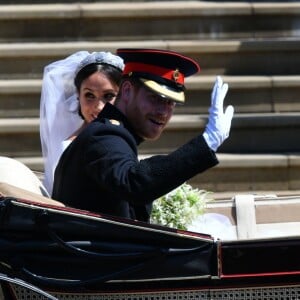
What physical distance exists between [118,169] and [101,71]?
1341 mm

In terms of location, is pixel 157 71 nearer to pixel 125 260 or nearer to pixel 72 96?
pixel 125 260

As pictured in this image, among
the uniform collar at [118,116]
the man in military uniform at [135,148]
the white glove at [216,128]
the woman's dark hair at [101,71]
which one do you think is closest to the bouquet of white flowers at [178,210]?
the man in military uniform at [135,148]

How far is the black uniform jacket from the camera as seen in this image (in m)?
2.91

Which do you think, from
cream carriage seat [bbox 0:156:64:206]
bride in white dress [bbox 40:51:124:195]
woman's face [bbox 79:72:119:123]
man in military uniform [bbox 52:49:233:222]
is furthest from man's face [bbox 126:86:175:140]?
woman's face [bbox 79:72:119:123]

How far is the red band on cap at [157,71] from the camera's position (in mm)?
3184

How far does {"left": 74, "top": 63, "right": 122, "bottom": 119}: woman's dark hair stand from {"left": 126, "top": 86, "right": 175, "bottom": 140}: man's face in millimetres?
964

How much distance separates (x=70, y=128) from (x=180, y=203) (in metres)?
1.01

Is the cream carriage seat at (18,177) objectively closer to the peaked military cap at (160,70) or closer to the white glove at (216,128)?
the peaked military cap at (160,70)

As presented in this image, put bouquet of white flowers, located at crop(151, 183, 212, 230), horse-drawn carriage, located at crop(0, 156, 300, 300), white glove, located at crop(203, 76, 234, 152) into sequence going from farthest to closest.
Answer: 1. bouquet of white flowers, located at crop(151, 183, 212, 230)
2. white glove, located at crop(203, 76, 234, 152)
3. horse-drawn carriage, located at crop(0, 156, 300, 300)

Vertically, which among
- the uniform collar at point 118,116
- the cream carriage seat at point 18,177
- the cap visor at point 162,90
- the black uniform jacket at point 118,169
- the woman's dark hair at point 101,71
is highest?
the woman's dark hair at point 101,71

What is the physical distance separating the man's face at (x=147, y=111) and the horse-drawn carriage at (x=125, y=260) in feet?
1.46

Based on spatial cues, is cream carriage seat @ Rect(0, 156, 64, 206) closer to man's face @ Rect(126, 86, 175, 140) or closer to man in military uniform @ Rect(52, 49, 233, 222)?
man in military uniform @ Rect(52, 49, 233, 222)

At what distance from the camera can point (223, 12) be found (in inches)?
283

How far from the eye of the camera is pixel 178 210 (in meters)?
3.73
